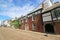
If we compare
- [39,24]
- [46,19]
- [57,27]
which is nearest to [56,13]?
[57,27]

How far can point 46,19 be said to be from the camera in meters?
32.6

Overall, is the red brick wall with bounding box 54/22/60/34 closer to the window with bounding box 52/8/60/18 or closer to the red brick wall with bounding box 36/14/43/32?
the window with bounding box 52/8/60/18

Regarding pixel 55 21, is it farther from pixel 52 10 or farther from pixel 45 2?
pixel 45 2

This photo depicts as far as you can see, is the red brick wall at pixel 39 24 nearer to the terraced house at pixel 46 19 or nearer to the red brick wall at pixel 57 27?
the terraced house at pixel 46 19

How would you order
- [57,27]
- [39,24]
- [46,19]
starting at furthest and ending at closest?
[39,24] < [46,19] < [57,27]

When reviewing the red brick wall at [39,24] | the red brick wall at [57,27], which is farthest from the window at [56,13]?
the red brick wall at [39,24]

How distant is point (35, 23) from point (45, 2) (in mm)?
8129

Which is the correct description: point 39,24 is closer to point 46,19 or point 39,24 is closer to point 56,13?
point 46,19

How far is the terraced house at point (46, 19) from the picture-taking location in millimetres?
29297

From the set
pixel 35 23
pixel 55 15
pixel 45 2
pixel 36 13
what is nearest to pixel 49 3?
pixel 45 2

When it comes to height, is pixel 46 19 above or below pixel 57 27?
above

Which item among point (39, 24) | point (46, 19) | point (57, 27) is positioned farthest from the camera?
point (39, 24)

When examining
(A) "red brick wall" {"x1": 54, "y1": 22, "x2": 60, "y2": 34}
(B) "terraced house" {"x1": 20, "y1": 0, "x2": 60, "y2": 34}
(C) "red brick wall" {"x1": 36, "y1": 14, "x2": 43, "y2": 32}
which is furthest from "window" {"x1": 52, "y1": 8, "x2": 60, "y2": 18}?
(C) "red brick wall" {"x1": 36, "y1": 14, "x2": 43, "y2": 32}

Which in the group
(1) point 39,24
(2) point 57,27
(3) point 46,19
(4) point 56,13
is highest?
(4) point 56,13
